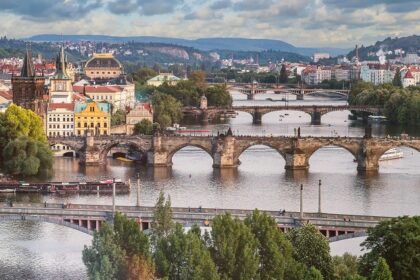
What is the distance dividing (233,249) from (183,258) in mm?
1281

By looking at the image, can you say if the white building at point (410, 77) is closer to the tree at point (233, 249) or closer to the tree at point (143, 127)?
the tree at point (143, 127)

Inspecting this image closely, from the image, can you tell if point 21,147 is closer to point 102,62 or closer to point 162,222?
point 162,222

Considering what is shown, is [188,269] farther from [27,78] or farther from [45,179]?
[27,78]

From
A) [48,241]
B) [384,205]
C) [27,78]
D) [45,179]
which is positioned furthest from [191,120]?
[48,241]

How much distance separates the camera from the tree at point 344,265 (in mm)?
25812

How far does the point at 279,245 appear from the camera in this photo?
24844 mm

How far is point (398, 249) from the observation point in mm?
24344

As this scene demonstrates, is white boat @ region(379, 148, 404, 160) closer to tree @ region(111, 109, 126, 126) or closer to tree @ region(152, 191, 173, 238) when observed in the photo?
tree @ region(111, 109, 126, 126)

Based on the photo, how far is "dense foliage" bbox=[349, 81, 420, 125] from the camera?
3130 inches

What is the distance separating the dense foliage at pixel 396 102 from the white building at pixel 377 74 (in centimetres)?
5620

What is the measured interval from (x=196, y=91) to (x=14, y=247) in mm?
64767

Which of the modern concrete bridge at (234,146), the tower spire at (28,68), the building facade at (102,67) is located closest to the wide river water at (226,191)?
the modern concrete bridge at (234,146)

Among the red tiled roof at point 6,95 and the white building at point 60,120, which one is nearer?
the white building at point 60,120

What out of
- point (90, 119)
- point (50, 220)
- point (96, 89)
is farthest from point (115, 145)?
point (50, 220)
